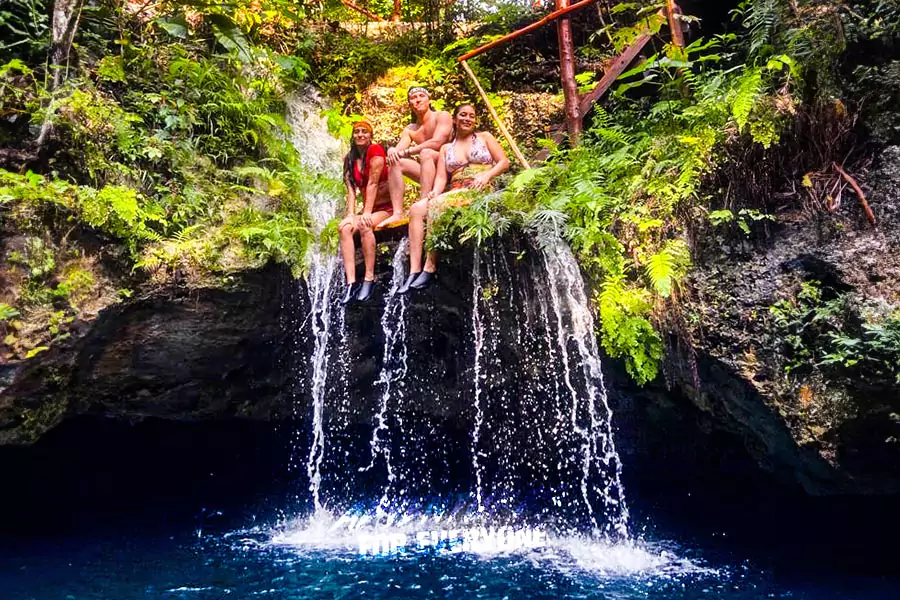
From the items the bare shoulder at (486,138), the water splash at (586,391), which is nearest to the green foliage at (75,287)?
the bare shoulder at (486,138)

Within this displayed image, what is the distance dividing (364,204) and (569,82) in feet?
9.55

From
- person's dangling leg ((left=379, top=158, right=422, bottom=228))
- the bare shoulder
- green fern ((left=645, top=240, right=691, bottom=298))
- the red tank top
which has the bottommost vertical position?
green fern ((left=645, top=240, right=691, bottom=298))

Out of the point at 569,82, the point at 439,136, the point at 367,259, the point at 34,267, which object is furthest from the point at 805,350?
the point at 34,267

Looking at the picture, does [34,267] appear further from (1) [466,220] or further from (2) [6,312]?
(1) [466,220]

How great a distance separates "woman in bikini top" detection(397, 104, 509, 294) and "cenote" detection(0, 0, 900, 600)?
359 millimetres

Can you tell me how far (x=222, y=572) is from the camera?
17.2ft

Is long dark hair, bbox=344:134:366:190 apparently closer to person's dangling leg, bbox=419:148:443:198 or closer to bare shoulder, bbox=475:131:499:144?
person's dangling leg, bbox=419:148:443:198

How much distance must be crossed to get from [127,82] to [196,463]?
4677mm

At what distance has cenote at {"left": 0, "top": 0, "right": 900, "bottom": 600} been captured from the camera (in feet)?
15.9

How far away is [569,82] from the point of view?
23.7ft

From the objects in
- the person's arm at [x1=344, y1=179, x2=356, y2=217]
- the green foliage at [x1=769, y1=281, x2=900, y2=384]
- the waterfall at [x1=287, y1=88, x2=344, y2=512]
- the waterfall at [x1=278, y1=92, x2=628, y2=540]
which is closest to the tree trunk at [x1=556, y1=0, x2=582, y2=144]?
the waterfall at [x1=278, y1=92, x2=628, y2=540]

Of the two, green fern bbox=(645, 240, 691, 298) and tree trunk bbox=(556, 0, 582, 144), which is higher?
tree trunk bbox=(556, 0, 582, 144)

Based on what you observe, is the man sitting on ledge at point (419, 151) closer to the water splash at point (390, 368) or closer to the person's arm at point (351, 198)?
the person's arm at point (351, 198)

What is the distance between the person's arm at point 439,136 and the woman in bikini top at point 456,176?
9 cm
